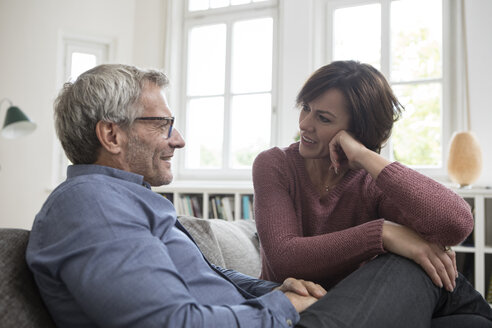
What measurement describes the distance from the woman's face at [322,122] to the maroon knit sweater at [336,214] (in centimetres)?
7

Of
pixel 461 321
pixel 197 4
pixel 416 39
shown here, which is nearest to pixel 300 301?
pixel 461 321

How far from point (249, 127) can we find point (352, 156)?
9.96 feet

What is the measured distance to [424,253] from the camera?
111cm

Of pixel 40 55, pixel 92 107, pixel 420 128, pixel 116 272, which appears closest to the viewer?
pixel 116 272

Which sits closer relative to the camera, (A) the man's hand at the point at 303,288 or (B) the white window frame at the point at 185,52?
(A) the man's hand at the point at 303,288

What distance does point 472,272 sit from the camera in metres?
3.09

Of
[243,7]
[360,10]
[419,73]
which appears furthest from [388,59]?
[243,7]

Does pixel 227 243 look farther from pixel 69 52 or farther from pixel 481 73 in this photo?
pixel 69 52

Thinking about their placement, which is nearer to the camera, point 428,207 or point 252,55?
point 428,207

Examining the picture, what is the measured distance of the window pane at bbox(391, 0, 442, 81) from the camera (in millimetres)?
3652

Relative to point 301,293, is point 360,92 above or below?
above

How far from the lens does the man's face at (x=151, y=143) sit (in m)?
1.11

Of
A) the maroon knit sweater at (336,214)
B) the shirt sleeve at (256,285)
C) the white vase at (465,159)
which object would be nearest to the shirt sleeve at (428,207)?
the maroon knit sweater at (336,214)

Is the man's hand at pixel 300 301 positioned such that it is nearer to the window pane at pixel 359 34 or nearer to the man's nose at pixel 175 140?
the man's nose at pixel 175 140
